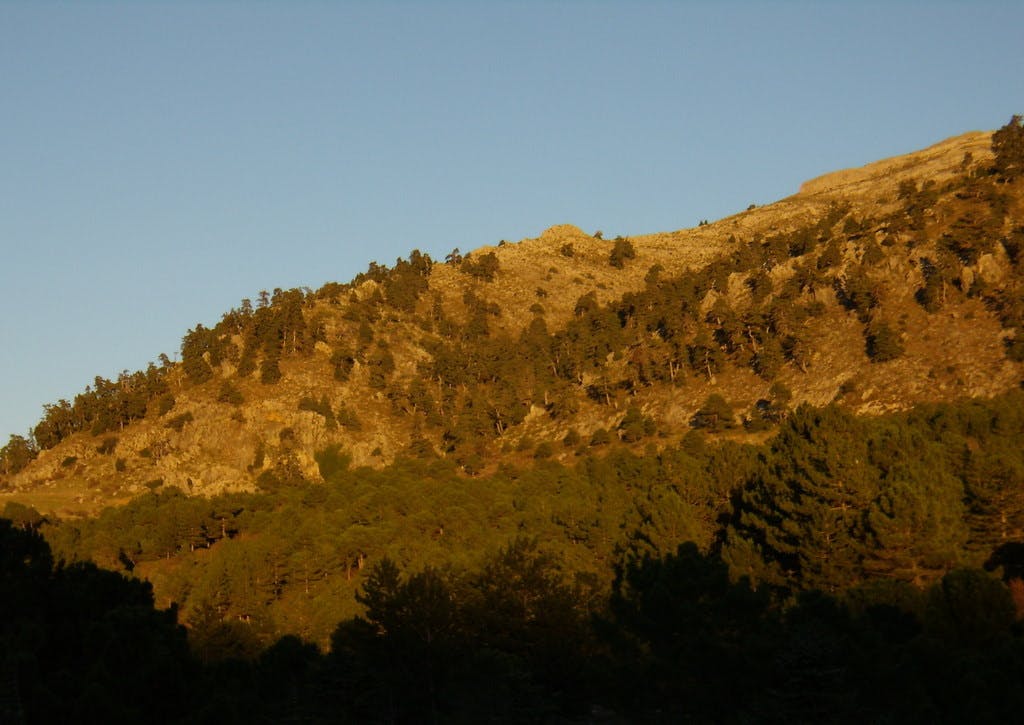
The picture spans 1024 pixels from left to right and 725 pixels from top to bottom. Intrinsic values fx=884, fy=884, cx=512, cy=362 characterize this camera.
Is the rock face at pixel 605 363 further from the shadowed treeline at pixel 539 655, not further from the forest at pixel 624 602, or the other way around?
the shadowed treeline at pixel 539 655

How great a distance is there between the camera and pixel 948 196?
127375 millimetres

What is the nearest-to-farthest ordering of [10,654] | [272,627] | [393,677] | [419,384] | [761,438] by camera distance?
[10,654]
[393,677]
[272,627]
[761,438]
[419,384]

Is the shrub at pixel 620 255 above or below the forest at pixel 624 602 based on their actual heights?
above

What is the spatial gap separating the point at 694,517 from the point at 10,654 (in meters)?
48.8

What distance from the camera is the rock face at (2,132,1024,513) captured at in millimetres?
100688

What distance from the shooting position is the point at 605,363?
131m

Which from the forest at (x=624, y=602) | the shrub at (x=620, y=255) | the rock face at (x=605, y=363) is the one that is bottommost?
the forest at (x=624, y=602)

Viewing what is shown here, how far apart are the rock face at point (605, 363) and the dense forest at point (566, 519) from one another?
631mm

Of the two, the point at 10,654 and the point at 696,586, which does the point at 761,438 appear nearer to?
the point at 696,586

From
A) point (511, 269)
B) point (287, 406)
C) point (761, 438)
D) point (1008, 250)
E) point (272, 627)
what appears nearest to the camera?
point (272, 627)

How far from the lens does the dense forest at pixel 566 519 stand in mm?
33156

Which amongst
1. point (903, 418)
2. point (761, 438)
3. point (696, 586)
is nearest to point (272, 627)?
point (696, 586)

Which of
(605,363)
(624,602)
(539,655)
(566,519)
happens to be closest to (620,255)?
(605,363)

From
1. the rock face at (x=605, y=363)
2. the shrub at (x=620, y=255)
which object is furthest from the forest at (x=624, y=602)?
the shrub at (x=620, y=255)
